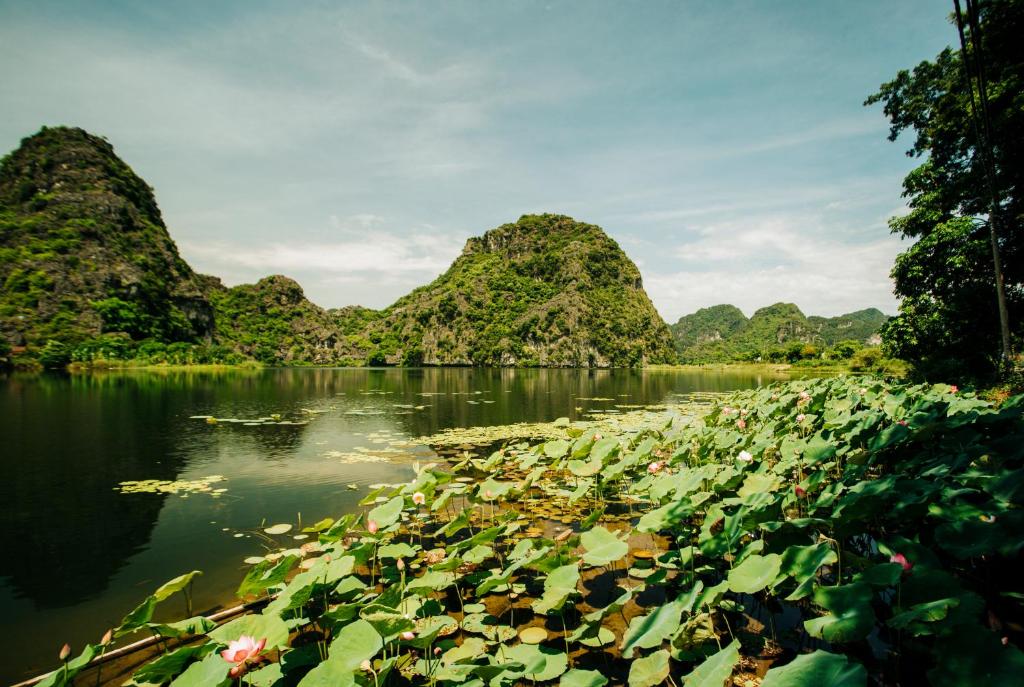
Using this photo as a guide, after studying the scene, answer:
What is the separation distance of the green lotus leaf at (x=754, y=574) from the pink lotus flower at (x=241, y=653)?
8.16 ft

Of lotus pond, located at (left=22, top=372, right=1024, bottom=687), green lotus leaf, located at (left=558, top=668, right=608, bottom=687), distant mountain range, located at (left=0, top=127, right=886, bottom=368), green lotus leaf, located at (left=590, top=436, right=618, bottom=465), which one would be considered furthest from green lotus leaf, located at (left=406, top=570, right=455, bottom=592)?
distant mountain range, located at (left=0, top=127, right=886, bottom=368)

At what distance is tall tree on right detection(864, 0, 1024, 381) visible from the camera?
38.1 ft

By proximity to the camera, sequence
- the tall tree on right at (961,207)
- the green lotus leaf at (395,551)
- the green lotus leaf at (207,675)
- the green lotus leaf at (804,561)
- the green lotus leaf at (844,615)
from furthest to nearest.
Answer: the tall tree on right at (961,207), the green lotus leaf at (395,551), the green lotus leaf at (804,561), the green lotus leaf at (207,675), the green lotus leaf at (844,615)

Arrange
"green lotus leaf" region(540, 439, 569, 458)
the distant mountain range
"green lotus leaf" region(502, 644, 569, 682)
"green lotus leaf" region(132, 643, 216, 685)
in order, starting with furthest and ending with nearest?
the distant mountain range
"green lotus leaf" region(540, 439, 569, 458)
"green lotus leaf" region(132, 643, 216, 685)
"green lotus leaf" region(502, 644, 569, 682)

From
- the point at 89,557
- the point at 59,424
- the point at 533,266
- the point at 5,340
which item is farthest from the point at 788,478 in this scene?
the point at 533,266

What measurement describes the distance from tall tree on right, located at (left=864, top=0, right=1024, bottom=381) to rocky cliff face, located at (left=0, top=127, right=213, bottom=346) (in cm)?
7969

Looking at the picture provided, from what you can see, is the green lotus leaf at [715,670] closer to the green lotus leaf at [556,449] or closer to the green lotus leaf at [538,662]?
the green lotus leaf at [538,662]

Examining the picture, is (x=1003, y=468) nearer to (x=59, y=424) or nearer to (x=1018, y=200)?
(x=1018, y=200)

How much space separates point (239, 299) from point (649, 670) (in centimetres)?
14625

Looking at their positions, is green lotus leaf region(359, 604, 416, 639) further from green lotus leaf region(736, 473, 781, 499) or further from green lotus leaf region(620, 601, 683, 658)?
green lotus leaf region(736, 473, 781, 499)

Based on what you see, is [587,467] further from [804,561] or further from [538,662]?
[538,662]

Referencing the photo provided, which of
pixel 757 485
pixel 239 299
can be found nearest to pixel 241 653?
pixel 757 485

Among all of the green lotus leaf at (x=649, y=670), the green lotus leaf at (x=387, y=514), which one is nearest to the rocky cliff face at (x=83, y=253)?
the green lotus leaf at (x=387, y=514)

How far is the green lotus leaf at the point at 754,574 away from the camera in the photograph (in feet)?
7.98
